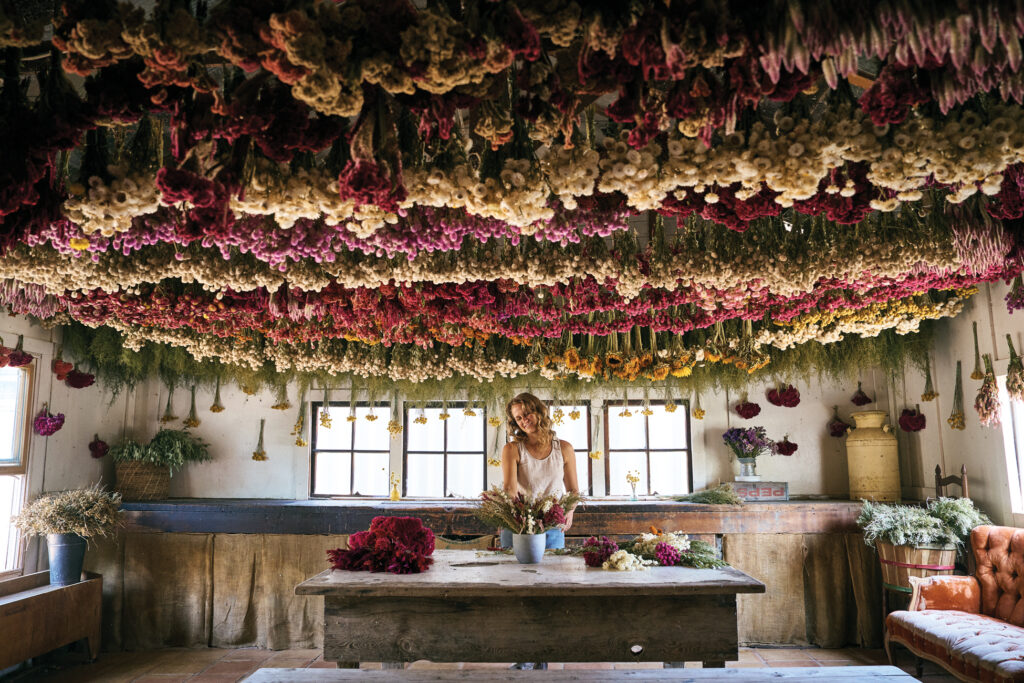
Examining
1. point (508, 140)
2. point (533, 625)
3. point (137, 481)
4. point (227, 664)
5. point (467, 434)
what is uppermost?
point (508, 140)

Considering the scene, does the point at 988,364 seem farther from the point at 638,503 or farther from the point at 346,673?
the point at 346,673

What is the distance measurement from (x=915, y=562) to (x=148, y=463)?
24.3 ft

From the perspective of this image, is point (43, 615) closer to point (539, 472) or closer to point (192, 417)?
point (192, 417)

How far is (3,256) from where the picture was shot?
3529 millimetres

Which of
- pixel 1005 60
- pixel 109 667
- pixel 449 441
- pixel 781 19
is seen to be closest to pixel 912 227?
pixel 1005 60

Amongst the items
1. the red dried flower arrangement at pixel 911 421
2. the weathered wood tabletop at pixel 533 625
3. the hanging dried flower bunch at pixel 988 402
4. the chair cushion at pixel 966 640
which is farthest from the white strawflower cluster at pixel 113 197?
the red dried flower arrangement at pixel 911 421

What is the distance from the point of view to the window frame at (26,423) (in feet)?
20.5

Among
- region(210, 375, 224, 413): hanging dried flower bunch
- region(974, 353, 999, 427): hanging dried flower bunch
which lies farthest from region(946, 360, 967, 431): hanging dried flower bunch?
region(210, 375, 224, 413): hanging dried flower bunch

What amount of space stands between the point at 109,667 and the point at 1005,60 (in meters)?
7.44

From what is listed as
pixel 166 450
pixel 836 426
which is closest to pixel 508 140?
pixel 836 426

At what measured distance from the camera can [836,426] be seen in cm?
750

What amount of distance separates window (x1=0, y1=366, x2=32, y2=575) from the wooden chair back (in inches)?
329

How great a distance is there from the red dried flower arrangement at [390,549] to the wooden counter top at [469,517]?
100 inches

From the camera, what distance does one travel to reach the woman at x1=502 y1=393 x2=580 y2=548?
458cm
